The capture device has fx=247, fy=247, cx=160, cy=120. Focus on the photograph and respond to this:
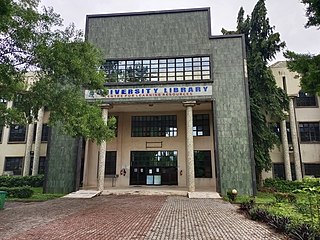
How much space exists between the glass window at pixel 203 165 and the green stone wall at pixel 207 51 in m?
4.35

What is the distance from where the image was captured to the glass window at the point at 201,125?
20688 mm

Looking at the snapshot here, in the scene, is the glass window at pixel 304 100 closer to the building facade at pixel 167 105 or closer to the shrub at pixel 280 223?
the building facade at pixel 167 105

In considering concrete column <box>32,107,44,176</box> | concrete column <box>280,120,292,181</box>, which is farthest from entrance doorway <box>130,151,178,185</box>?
concrete column <box>280,120,292,181</box>

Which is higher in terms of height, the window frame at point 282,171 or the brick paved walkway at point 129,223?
the window frame at point 282,171

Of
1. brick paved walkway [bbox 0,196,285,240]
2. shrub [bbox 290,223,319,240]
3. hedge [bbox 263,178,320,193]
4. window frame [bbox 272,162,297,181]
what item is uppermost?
window frame [bbox 272,162,297,181]

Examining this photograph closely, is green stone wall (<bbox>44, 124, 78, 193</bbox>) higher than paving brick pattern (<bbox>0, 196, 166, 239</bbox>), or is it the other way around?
green stone wall (<bbox>44, 124, 78, 193</bbox>)

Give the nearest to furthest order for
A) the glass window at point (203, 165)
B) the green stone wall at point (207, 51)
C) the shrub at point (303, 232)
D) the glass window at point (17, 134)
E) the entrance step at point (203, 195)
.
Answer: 1. the shrub at point (303, 232)
2. the entrance step at point (203, 195)
3. the green stone wall at point (207, 51)
4. the glass window at point (203, 165)
5. the glass window at point (17, 134)

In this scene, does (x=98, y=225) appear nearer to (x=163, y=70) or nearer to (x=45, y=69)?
(x=45, y=69)

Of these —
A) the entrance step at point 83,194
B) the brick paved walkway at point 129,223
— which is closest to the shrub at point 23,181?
the entrance step at point 83,194

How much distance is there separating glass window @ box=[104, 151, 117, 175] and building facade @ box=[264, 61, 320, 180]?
41.1ft

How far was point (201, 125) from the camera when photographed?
20.9 meters

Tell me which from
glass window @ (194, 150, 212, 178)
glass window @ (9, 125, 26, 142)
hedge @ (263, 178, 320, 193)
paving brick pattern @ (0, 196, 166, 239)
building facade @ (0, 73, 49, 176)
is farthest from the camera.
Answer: glass window @ (9, 125, 26, 142)

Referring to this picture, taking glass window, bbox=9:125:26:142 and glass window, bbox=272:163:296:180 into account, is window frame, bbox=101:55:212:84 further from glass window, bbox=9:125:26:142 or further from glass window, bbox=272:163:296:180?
glass window, bbox=9:125:26:142

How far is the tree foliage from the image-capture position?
830cm
